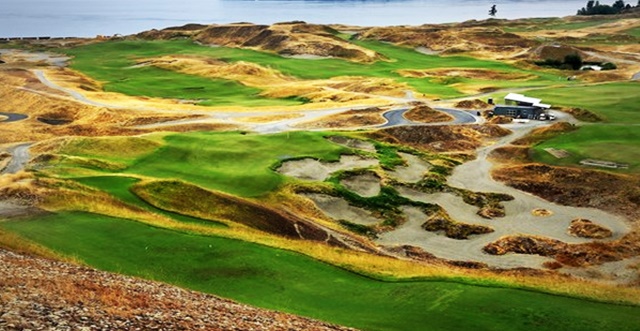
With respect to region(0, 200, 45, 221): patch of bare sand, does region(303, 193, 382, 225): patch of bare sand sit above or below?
below

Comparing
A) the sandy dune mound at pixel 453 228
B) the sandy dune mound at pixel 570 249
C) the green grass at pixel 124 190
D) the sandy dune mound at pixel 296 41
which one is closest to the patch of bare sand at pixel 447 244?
the sandy dune mound at pixel 453 228

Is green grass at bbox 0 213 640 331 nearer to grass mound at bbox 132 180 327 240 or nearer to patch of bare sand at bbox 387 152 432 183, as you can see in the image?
grass mound at bbox 132 180 327 240

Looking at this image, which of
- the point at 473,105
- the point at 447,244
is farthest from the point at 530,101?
the point at 447,244

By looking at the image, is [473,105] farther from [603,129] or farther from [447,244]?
[447,244]

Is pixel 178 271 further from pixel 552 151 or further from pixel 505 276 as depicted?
pixel 552 151

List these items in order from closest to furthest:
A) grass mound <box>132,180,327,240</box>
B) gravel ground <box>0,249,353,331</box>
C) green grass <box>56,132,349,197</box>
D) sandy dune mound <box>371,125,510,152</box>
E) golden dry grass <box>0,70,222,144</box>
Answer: gravel ground <box>0,249,353,331</box> < grass mound <box>132,180,327,240</box> < green grass <box>56,132,349,197</box> < sandy dune mound <box>371,125,510,152</box> < golden dry grass <box>0,70,222,144</box>

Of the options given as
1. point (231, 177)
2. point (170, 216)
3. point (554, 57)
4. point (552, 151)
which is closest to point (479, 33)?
point (554, 57)

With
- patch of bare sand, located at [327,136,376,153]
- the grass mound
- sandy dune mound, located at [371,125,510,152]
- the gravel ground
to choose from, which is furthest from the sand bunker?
the gravel ground
